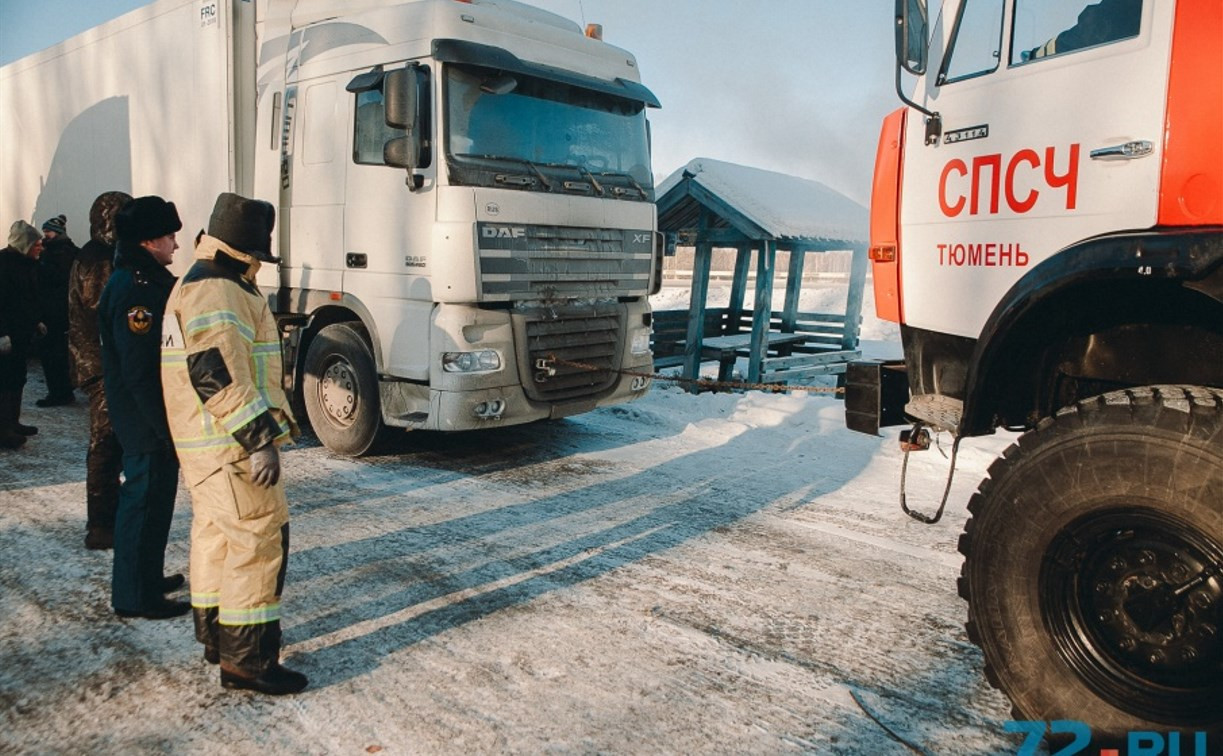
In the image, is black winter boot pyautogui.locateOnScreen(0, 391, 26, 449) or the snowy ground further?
black winter boot pyautogui.locateOnScreen(0, 391, 26, 449)

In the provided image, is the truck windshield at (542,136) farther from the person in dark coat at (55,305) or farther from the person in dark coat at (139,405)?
the person in dark coat at (55,305)

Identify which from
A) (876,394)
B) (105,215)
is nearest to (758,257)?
(876,394)

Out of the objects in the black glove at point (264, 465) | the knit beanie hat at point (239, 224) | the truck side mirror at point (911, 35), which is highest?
the truck side mirror at point (911, 35)

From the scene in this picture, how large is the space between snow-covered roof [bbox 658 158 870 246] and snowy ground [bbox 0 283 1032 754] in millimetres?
5613

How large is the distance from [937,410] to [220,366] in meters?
2.63

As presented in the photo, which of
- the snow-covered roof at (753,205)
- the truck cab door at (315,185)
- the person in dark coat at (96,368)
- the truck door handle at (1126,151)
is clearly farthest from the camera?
the snow-covered roof at (753,205)

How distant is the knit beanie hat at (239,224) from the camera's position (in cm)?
298

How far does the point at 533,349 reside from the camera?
6168mm

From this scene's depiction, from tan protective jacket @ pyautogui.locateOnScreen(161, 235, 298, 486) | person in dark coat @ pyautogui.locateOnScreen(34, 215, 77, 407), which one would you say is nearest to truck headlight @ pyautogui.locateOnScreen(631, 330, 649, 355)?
tan protective jacket @ pyautogui.locateOnScreen(161, 235, 298, 486)

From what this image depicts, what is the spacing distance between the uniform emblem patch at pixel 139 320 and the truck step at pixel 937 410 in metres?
3.16

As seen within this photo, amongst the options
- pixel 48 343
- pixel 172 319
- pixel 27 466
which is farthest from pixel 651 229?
pixel 48 343

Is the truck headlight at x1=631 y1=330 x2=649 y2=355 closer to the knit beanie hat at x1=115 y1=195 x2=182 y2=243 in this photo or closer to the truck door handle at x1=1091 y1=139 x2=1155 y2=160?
the knit beanie hat at x1=115 y1=195 x2=182 y2=243

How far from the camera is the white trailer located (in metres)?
5.75

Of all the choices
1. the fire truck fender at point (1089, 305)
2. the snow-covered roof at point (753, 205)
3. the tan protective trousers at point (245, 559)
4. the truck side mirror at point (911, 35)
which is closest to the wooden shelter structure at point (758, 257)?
the snow-covered roof at point (753, 205)
